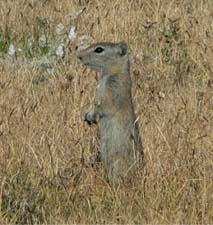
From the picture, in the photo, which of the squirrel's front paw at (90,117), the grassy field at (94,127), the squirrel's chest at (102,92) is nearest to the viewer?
the grassy field at (94,127)

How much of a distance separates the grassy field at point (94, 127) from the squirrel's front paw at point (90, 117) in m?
0.15

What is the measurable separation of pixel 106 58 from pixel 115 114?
53 centimetres

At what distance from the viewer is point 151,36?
8016mm

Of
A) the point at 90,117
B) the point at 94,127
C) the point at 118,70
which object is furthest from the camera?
the point at 118,70

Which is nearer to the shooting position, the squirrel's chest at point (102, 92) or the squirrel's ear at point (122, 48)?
the squirrel's chest at point (102, 92)

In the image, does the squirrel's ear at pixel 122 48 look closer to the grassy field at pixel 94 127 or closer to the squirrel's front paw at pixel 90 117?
the grassy field at pixel 94 127

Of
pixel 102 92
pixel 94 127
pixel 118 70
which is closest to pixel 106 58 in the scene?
pixel 118 70

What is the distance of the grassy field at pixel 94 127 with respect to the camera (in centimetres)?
524

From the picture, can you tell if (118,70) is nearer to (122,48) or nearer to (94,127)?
(122,48)

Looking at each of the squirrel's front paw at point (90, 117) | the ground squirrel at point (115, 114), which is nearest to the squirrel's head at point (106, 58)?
the ground squirrel at point (115, 114)

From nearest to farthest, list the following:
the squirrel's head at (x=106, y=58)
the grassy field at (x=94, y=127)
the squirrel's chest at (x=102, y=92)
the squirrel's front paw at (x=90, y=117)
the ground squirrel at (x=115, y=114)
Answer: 1. the grassy field at (x=94, y=127)
2. the ground squirrel at (x=115, y=114)
3. the squirrel's front paw at (x=90, y=117)
4. the squirrel's chest at (x=102, y=92)
5. the squirrel's head at (x=106, y=58)

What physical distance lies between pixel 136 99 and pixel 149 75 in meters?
0.54

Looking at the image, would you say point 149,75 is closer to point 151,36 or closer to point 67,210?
point 151,36

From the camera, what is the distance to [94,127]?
6117 mm
